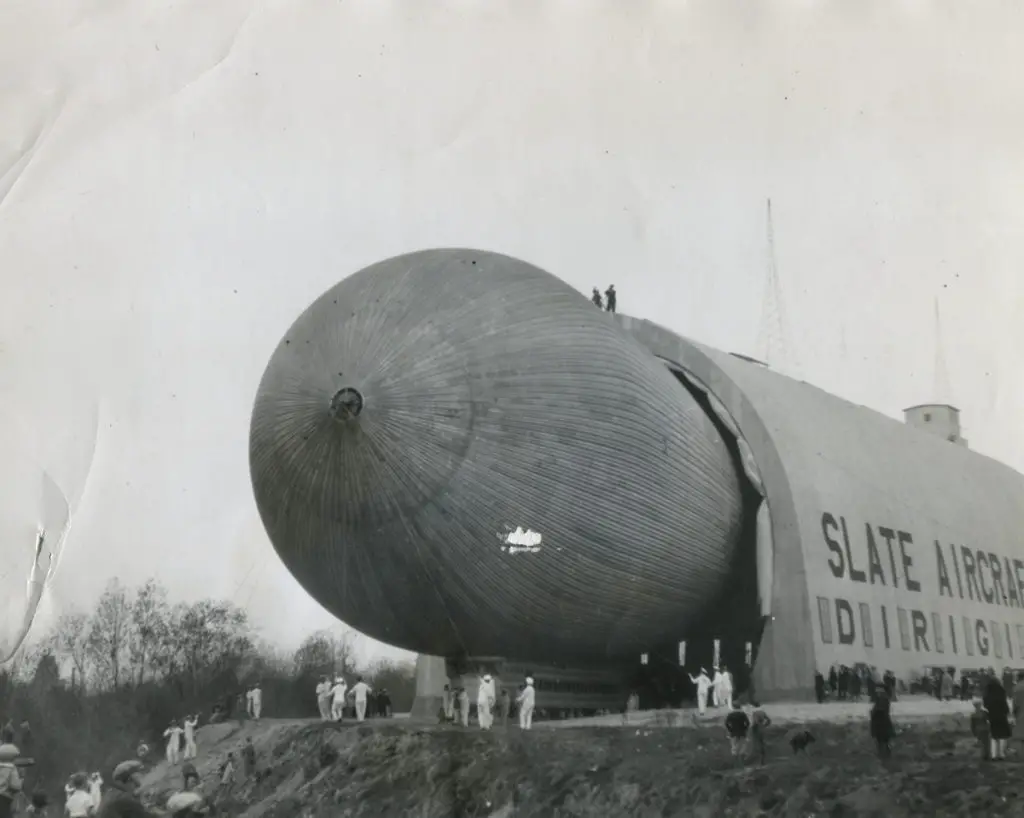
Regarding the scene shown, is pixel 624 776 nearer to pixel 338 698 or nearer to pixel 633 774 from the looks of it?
pixel 633 774

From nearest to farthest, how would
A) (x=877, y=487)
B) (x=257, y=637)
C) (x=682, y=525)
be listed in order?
(x=682, y=525), (x=877, y=487), (x=257, y=637)

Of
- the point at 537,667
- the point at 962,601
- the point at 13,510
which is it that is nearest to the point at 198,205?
Result: the point at 13,510

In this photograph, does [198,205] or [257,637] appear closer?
[198,205]

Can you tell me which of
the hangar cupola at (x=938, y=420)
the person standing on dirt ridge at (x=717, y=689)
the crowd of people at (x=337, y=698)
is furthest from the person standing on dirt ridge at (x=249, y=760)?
the hangar cupola at (x=938, y=420)

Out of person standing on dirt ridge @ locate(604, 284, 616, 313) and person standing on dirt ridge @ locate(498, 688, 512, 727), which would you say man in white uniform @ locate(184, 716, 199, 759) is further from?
person standing on dirt ridge @ locate(604, 284, 616, 313)

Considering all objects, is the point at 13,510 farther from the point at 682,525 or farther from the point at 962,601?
the point at 962,601

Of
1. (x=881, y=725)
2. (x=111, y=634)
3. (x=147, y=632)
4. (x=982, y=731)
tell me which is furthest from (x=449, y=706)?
(x=147, y=632)

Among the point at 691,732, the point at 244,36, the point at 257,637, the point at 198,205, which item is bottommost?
the point at 691,732
